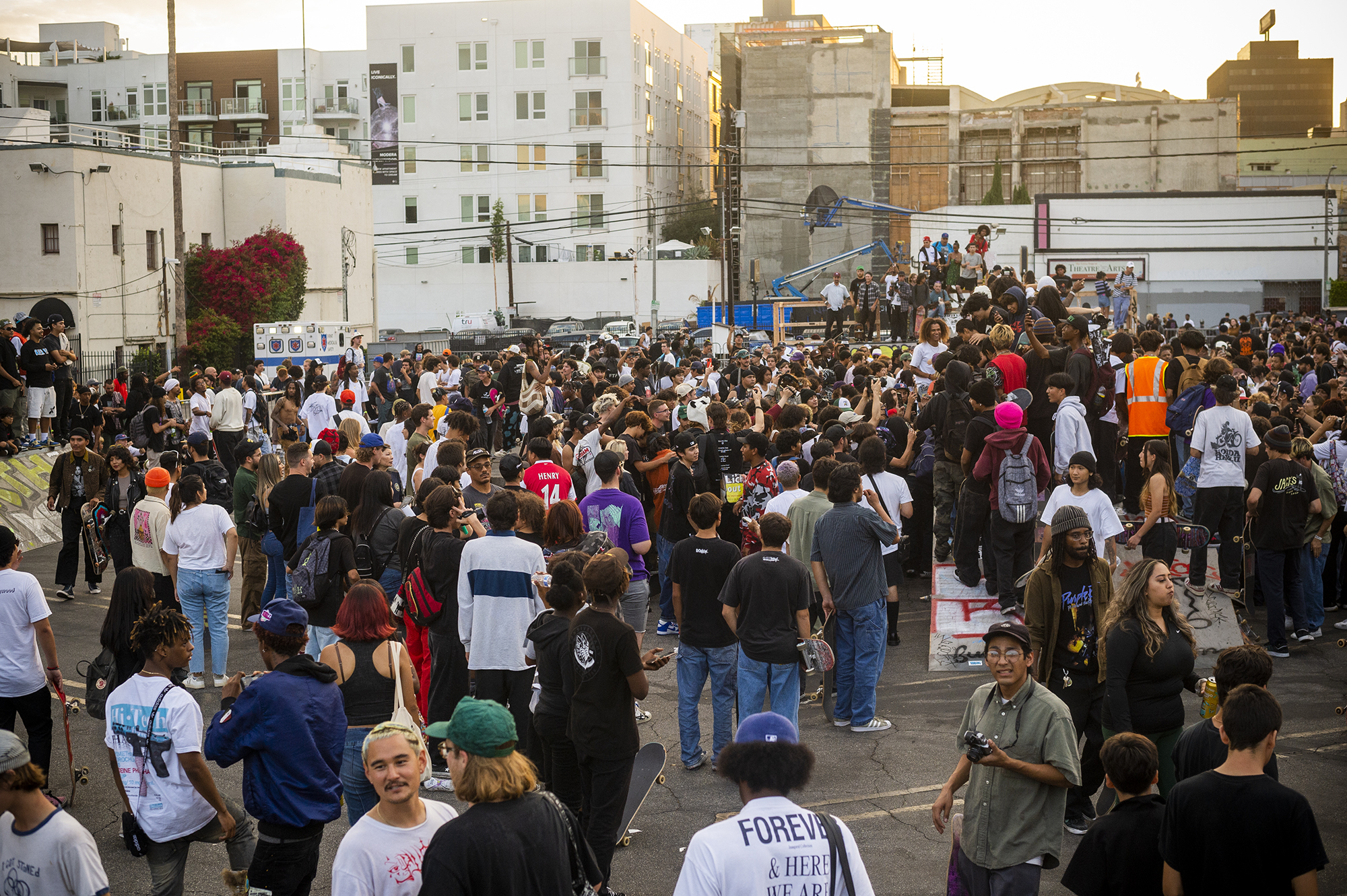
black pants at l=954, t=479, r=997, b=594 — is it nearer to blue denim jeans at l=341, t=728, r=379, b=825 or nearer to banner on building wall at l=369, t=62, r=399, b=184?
blue denim jeans at l=341, t=728, r=379, b=825

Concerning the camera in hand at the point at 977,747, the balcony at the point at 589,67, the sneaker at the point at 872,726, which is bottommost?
the sneaker at the point at 872,726

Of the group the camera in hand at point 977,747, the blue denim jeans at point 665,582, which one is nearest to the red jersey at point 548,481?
the blue denim jeans at point 665,582

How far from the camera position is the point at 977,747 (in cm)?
461

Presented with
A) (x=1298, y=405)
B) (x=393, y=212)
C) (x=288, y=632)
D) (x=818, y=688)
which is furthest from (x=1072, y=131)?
(x=288, y=632)

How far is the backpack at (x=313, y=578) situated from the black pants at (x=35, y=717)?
1561mm

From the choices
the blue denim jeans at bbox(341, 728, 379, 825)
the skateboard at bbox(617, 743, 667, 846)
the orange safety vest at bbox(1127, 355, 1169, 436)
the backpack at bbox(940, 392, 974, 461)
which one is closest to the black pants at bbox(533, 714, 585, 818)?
the skateboard at bbox(617, 743, 667, 846)

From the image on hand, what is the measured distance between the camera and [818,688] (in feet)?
31.4

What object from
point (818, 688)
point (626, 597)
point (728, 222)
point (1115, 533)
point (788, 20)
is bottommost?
point (818, 688)

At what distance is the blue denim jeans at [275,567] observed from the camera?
1019cm

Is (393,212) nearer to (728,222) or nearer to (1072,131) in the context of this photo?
(728,222)

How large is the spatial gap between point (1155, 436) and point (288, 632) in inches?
390

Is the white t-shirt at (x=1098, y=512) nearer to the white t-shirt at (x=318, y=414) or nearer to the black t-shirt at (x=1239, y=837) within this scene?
the black t-shirt at (x=1239, y=837)

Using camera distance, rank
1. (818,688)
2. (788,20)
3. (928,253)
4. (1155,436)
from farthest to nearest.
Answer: (788,20)
(928,253)
(1155,436)
(818,688)

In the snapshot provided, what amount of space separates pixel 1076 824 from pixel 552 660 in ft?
10.5
